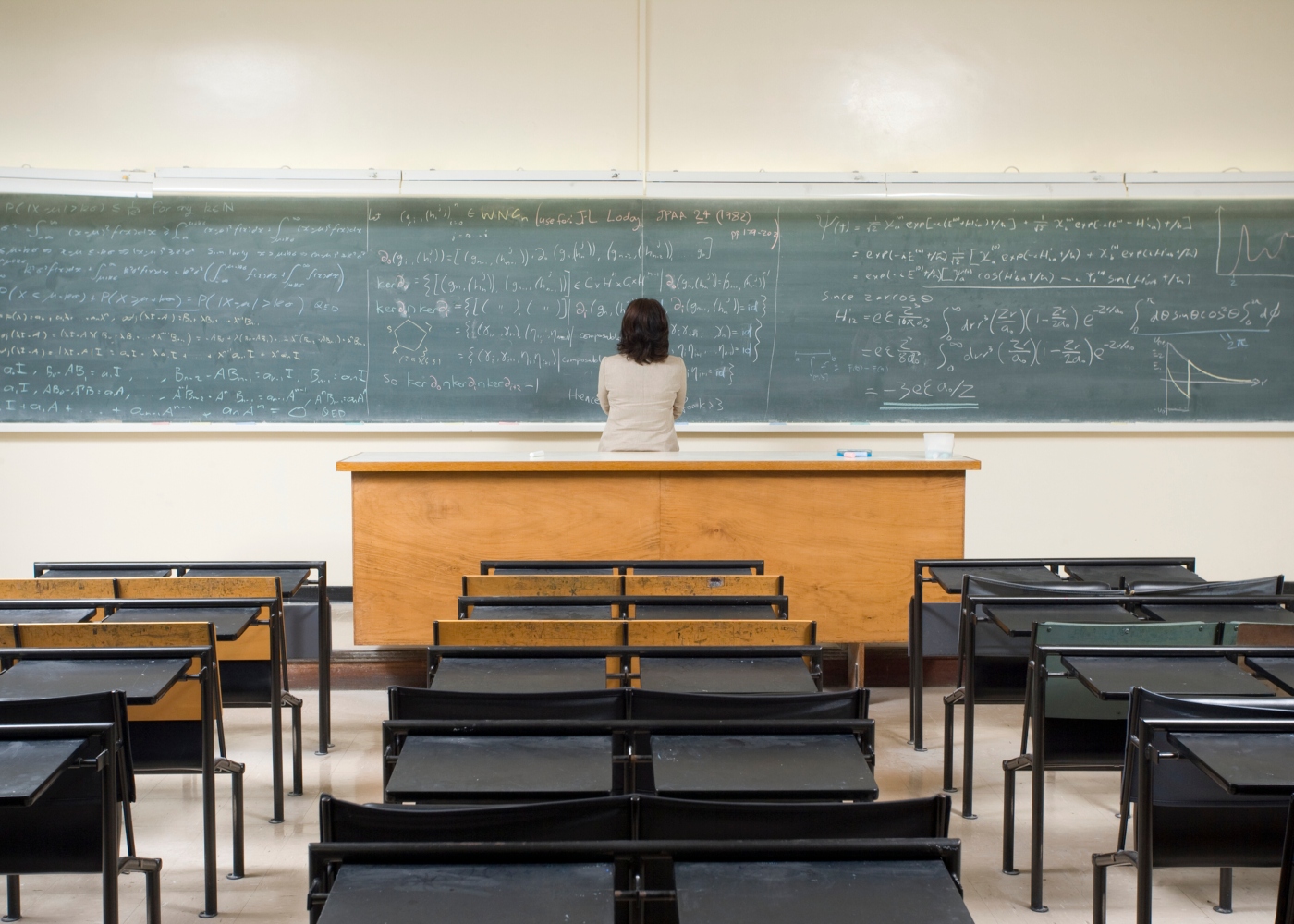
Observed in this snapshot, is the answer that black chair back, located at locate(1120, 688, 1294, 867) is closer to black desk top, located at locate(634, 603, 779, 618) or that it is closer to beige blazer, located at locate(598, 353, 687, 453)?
black desk top, located at locate(634, 603, 779, 618)

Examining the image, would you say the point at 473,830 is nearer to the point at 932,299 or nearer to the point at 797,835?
the point at 797,835

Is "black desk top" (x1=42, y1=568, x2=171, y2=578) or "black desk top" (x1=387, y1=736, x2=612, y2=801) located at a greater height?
"black desk top" (x1=42, y1=568, x2=171, y2=578)

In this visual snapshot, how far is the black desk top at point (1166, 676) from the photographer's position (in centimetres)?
214

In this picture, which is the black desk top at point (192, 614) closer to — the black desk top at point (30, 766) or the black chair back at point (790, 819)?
the black desk top at point (30, 766)

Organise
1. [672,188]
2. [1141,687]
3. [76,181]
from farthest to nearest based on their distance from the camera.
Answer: [672,188]
[76,181]
[1141,687]

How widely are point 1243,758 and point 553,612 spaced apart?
5.78 feet

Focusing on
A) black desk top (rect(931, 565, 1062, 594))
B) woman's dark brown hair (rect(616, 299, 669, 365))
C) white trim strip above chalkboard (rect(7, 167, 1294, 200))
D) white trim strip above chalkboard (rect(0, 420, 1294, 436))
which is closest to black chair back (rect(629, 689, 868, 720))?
black desk top (rect(931, 565, 1062, 594))

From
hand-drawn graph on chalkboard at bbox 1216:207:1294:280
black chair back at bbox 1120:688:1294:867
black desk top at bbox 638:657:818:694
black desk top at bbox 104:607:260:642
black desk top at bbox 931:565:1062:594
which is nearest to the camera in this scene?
black chair back at bbox 1120:688:1294:867

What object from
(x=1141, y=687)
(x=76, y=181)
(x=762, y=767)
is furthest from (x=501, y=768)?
(x=76, y=181)

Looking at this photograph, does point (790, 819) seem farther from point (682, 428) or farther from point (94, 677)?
point (682, 428)

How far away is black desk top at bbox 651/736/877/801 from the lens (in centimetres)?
163

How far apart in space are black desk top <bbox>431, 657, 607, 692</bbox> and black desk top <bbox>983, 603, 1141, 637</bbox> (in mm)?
1101

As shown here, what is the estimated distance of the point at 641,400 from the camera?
4332mm

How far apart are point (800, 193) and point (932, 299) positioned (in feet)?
2.99
